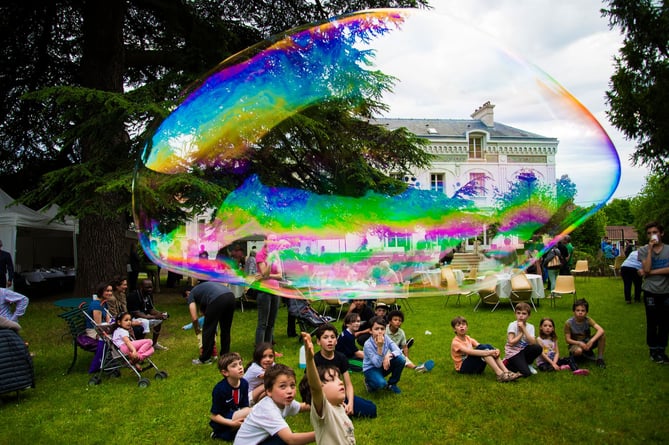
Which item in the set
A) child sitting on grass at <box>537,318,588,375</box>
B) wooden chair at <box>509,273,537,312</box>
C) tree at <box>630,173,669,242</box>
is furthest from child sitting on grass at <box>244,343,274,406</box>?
tree at <box>630,173,669,242</box>

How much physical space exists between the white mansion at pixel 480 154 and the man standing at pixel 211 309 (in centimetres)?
358

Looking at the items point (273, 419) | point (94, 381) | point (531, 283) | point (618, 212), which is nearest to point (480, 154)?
point (273, 419)

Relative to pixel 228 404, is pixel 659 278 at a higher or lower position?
higher

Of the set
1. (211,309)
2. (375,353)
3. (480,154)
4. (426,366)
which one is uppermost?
(480,154)

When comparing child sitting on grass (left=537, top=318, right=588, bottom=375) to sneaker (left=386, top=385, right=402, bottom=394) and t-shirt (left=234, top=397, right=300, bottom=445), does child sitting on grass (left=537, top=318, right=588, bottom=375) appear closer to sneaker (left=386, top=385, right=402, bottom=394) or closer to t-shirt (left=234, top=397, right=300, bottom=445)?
sneaker (left=386, top=385, right=402, bottom=394)

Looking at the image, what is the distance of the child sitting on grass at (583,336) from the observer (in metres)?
6.55

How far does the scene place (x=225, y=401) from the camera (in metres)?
4.41

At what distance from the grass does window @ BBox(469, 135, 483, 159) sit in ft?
7.70

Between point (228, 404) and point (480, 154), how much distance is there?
3025mm

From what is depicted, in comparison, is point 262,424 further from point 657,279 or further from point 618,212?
point 618,212

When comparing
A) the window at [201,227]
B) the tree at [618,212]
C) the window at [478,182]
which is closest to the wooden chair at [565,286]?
the window at [478,182]

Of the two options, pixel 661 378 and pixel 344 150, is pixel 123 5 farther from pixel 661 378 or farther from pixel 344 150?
pixel 661 378

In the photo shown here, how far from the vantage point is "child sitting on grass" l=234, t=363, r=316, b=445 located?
3.22 metres

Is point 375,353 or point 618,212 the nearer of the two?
point 375,353
